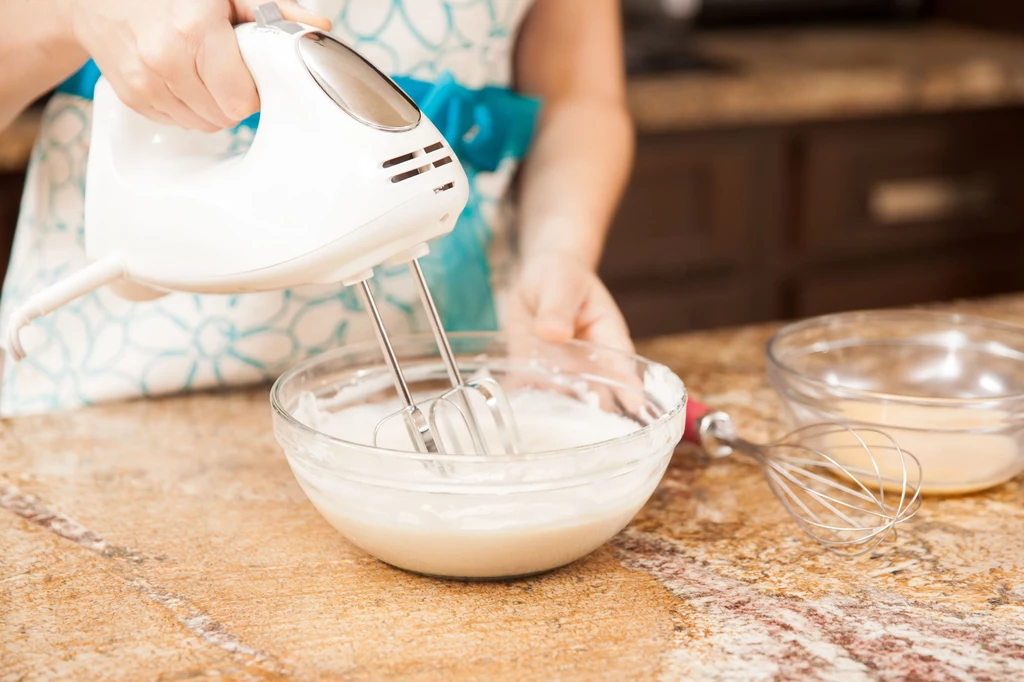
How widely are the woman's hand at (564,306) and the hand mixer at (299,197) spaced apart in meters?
0.12

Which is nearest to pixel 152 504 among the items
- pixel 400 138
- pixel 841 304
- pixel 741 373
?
pixel 400 138

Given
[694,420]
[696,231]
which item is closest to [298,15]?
[694,420]

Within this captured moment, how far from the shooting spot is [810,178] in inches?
70.9

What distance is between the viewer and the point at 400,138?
0.54 metres

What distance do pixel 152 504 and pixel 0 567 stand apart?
0.10 metres

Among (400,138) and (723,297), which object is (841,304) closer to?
(723,297)

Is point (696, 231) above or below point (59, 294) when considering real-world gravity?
below

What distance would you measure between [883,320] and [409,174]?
0.45 meters

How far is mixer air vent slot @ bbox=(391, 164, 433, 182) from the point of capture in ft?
1.78

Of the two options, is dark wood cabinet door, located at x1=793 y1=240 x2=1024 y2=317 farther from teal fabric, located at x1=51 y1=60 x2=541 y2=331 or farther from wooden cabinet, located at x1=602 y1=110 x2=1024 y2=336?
teal fabric, located at x1=51 y1=60 x2=541 y2=331

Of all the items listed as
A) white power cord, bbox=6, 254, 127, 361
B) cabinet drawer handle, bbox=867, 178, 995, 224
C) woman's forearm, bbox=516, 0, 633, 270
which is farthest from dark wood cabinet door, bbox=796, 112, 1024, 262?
white power cord, bbox=6, 254, 127, 361

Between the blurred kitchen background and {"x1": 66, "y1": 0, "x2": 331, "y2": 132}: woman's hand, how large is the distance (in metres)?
1.09

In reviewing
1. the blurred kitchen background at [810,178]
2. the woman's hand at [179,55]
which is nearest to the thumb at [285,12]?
the woman's hand at [179,55]

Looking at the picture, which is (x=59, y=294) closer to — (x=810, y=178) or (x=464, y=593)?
(x=464, y=593)
